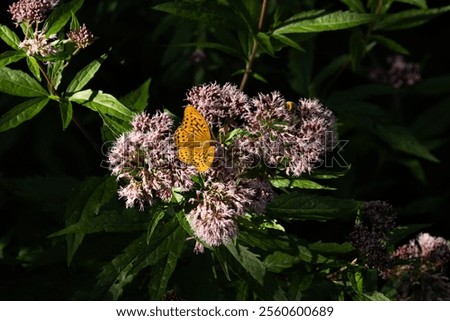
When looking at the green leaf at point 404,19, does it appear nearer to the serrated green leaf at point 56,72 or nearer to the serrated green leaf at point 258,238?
the serrated green leaf at point 258,238

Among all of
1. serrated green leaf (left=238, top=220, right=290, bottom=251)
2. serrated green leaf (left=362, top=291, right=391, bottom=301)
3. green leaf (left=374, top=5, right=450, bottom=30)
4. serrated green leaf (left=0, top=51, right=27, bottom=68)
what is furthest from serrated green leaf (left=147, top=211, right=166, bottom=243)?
green leaf (left=374, top=5, right=450, bottom=30)

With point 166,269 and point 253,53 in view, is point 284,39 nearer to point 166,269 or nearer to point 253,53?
point 253,53

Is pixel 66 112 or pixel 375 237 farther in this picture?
pixel 375 237

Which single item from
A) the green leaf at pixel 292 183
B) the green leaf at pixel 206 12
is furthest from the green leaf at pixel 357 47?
the green leaf at pixel 292 183

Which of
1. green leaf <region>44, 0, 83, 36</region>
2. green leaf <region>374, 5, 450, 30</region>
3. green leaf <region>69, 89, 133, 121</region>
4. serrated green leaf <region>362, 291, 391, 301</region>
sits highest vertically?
green leaf <region>374, 5, 450, 30</region>

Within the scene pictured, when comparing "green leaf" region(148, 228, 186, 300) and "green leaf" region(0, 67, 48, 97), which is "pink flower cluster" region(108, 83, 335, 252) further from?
"green leaf" region(0, 67, 48, 97)

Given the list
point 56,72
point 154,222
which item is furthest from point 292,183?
point 56,72
